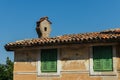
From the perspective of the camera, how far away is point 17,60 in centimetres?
1759

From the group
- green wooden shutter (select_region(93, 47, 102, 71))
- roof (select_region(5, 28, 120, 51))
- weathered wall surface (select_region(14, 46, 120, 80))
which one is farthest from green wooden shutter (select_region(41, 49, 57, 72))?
green wooden shutter (select_region(93, 47, 102, 71))

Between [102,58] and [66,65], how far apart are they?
1.81 m

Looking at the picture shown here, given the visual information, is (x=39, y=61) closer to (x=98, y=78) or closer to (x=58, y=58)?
(x=58, y=58)

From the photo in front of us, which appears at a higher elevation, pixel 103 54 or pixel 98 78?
pixel 103 54

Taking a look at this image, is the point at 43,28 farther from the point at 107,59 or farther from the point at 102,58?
the point at 107,59

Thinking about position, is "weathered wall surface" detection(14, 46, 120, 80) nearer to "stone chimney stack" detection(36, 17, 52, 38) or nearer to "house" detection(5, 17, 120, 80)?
"house" detection(5, 17, 120, 80)

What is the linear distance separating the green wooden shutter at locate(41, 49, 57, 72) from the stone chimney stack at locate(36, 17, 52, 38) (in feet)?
14.3

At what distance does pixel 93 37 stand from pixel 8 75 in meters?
16.4

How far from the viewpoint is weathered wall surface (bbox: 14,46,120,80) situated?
52.0 ft

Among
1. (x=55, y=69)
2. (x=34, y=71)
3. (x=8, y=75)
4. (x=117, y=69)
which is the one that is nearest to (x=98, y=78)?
(x=117, y=69)

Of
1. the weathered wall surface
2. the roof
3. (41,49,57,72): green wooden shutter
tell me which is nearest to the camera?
the roof

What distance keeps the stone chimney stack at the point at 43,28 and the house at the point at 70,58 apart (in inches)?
150

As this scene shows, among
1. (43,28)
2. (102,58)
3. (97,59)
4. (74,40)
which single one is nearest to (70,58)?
(74,40)

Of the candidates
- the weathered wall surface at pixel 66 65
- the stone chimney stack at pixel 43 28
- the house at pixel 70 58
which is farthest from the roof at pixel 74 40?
the stone chimney stack at pixel 43 28
